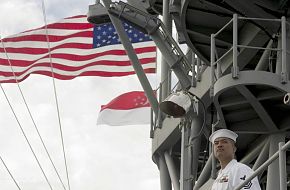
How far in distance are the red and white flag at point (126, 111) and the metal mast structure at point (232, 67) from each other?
2.70 metres

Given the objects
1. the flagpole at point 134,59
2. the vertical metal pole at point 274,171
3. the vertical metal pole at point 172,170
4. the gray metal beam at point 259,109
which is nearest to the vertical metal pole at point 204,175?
the vertical metal pole at point 172,170

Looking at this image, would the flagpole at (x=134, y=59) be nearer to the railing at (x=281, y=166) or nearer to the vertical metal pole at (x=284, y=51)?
the vertical metal pole at (x=284, y=51)

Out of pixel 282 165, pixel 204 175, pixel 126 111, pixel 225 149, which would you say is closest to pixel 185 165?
pixel 225 149

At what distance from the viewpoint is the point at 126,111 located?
774 inches

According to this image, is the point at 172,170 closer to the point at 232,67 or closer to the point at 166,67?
the point at 166,67

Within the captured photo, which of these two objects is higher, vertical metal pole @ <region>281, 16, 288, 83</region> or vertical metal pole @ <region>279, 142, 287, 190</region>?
vertical metal pole @ <region>279, 142, 287, 190</region>

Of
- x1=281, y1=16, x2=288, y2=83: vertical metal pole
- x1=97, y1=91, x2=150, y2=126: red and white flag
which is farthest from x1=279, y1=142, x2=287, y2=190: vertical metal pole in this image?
x1=97, y1=91, x2=150, y2=126: red and white flag

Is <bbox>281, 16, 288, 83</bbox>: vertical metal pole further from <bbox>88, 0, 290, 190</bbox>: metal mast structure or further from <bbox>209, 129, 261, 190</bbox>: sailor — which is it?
<bbox>209, 129, 261, 190</bbox>: sailor

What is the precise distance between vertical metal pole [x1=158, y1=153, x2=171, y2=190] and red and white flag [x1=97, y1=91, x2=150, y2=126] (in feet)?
6.47

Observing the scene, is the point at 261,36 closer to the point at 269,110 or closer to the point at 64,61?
the point at 269,110

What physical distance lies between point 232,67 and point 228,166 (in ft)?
18.4

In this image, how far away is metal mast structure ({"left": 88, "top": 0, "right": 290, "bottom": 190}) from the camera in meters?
12.4

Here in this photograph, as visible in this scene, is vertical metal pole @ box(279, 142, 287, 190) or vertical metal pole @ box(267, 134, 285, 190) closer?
vertical metal pole @ box(279, 142, 287, 190)

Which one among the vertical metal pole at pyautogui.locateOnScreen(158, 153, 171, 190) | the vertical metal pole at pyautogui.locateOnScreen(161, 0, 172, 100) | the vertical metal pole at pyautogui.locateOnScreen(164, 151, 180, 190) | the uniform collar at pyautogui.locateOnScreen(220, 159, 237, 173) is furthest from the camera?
the vertical metal pole at pyautogui.locateOnScreen(158, 153, 171, 190)
